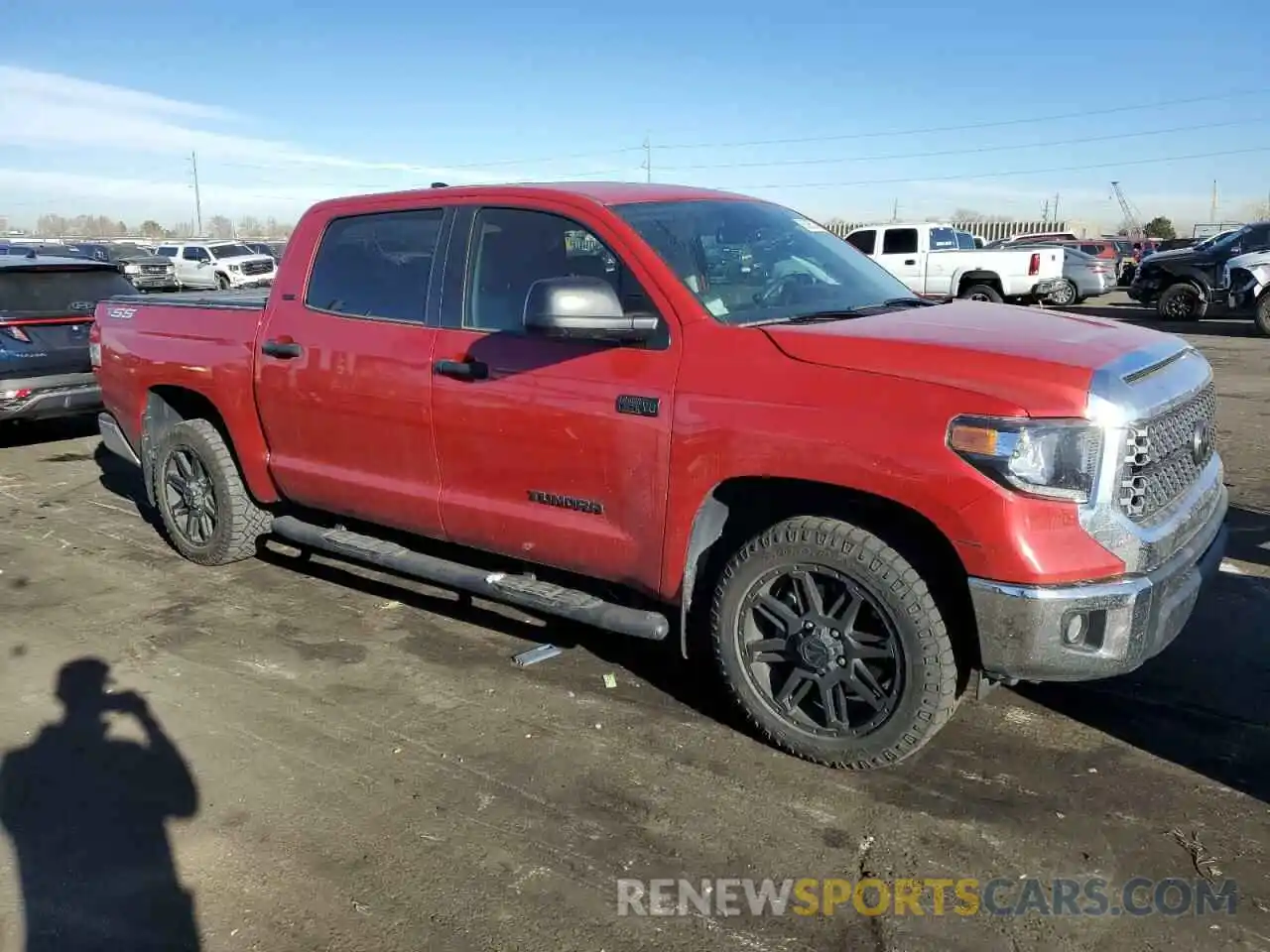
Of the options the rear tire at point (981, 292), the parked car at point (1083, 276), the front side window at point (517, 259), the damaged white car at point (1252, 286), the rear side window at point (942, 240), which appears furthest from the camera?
the parked car at point (1083, 276)

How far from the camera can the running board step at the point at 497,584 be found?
382 centimetres

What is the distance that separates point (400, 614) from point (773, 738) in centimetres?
220

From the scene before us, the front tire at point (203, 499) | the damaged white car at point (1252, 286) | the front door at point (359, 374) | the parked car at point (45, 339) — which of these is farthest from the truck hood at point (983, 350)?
the damaged white car at point (1252, 286)

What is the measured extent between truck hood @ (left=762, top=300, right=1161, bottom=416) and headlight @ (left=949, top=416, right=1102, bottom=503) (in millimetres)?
49

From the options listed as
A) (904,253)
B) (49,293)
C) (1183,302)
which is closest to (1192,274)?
(1183,302)

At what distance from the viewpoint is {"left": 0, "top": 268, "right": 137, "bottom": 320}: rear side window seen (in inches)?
344

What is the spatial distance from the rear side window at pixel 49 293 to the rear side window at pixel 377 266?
522 cm

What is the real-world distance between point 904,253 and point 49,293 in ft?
52.7

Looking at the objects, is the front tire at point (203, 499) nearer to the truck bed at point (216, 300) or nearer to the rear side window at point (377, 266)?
the truck bed at point (216, 300)

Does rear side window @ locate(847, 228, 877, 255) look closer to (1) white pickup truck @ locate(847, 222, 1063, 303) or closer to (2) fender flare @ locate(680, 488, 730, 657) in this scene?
(1) white pickup truck @ locate(847, 222, 1063, 303)

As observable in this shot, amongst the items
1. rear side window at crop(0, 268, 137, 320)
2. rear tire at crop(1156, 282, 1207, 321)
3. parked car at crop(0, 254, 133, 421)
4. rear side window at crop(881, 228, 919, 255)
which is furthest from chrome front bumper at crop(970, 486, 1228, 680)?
rear tire at crop(1156, 282, 1207, 321)

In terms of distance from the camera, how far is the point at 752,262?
4.07 metres

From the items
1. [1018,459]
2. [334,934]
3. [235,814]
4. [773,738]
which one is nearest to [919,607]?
[1018,459]

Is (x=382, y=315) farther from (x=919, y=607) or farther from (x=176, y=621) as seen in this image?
(x=919, y=607)
